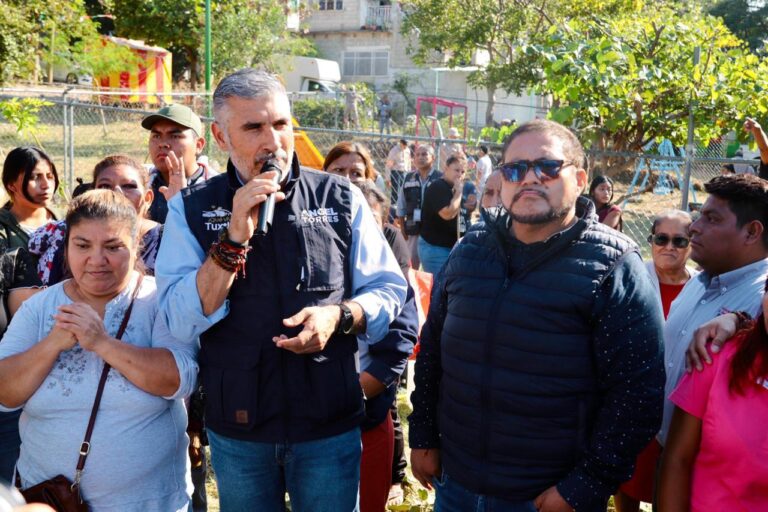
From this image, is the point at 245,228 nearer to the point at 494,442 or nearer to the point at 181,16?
the point at 494,442

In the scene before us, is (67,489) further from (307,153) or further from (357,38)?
(357,38)

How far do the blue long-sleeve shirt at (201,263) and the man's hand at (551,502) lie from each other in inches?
31.3

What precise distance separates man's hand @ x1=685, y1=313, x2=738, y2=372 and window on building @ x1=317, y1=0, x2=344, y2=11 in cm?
4651

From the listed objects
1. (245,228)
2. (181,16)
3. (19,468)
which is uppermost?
(181,16)

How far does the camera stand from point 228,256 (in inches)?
93.4

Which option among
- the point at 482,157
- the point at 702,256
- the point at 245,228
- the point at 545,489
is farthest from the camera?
the point at 482,157

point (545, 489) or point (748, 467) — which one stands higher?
point (748, 467)

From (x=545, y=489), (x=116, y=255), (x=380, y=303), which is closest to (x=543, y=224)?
(x=380, y=303)

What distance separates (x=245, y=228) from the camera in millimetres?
2363

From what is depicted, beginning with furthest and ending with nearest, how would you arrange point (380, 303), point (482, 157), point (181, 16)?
point (181, 16) → point (482, 157) → point (380, 303)

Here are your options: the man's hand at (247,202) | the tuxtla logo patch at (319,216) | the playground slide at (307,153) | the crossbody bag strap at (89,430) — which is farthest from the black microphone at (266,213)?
the playground slide at (307,153)

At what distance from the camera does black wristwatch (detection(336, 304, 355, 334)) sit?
8.29 feet

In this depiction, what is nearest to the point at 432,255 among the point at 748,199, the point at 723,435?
the point at 748,199

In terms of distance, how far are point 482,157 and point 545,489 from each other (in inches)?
445
